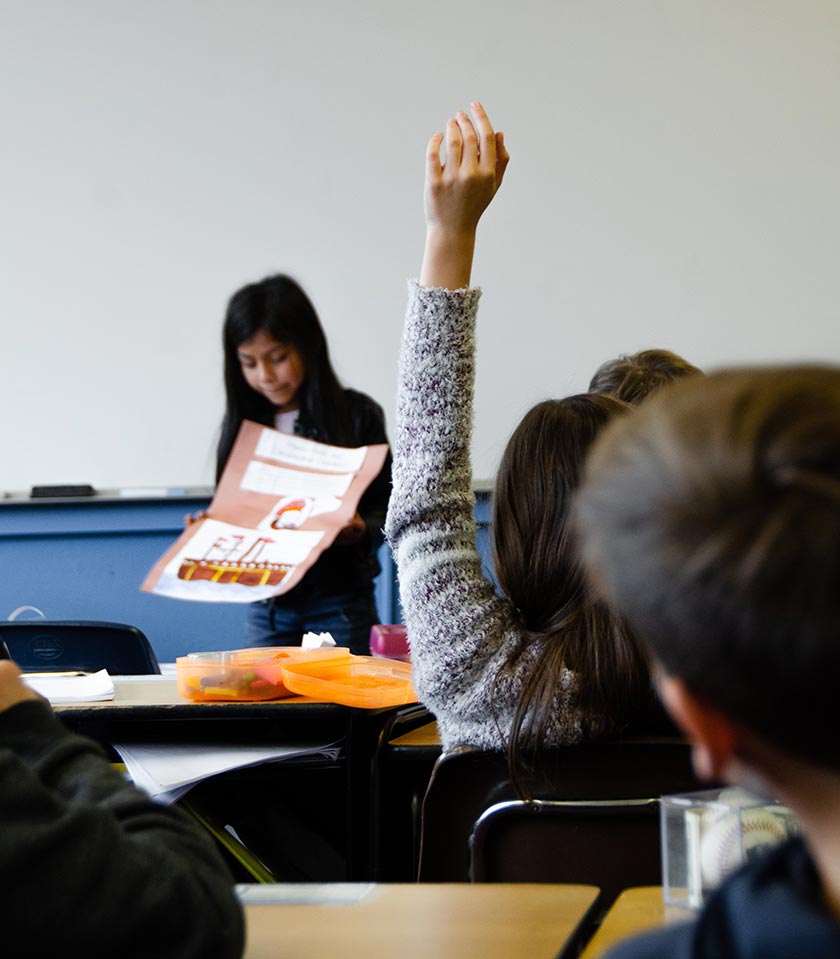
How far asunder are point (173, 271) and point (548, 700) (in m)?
2.75

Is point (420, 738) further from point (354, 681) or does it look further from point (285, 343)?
point (285, 343)

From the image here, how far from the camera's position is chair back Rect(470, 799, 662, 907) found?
3.81 feet

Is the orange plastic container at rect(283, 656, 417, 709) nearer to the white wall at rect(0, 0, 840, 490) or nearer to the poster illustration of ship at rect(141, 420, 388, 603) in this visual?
the poster illustration of ship at rect(141, 420, 388, 603)

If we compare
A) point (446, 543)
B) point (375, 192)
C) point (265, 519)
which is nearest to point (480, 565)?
point (446, 543)

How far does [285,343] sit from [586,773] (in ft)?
5.47

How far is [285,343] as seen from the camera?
105 inches

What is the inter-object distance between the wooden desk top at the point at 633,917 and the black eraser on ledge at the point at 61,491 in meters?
2.99

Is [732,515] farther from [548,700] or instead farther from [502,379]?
[502,379]

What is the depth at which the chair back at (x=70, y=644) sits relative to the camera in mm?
2096

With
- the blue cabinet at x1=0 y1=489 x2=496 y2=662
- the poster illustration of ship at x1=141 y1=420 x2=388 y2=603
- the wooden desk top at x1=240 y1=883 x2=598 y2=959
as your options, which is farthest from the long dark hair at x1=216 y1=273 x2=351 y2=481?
the wooden desk top at x1=240 y1=883 x2=598 y2=959

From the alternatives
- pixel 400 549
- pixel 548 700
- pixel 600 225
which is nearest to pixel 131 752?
pixel 400 549

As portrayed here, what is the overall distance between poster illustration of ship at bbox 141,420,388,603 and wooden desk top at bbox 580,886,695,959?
4.15ft

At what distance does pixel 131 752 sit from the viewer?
1539mm

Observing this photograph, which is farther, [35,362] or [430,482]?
[35,362]
